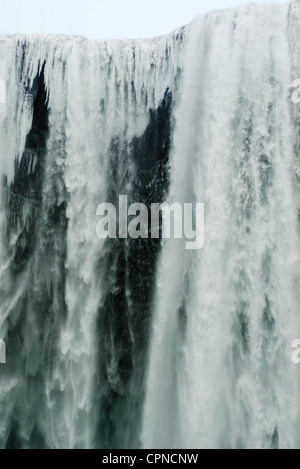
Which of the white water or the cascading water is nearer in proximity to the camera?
the white water

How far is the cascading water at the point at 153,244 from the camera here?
6547mm

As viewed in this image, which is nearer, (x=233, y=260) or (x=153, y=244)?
(x=233, y=260)

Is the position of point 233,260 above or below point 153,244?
below

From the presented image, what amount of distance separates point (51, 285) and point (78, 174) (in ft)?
5.15

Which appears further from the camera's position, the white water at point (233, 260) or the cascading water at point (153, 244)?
the cascading water at point (153, 244)

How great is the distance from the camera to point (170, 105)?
763cm

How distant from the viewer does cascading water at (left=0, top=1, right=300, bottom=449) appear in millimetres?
6547

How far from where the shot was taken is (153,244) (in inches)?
294
